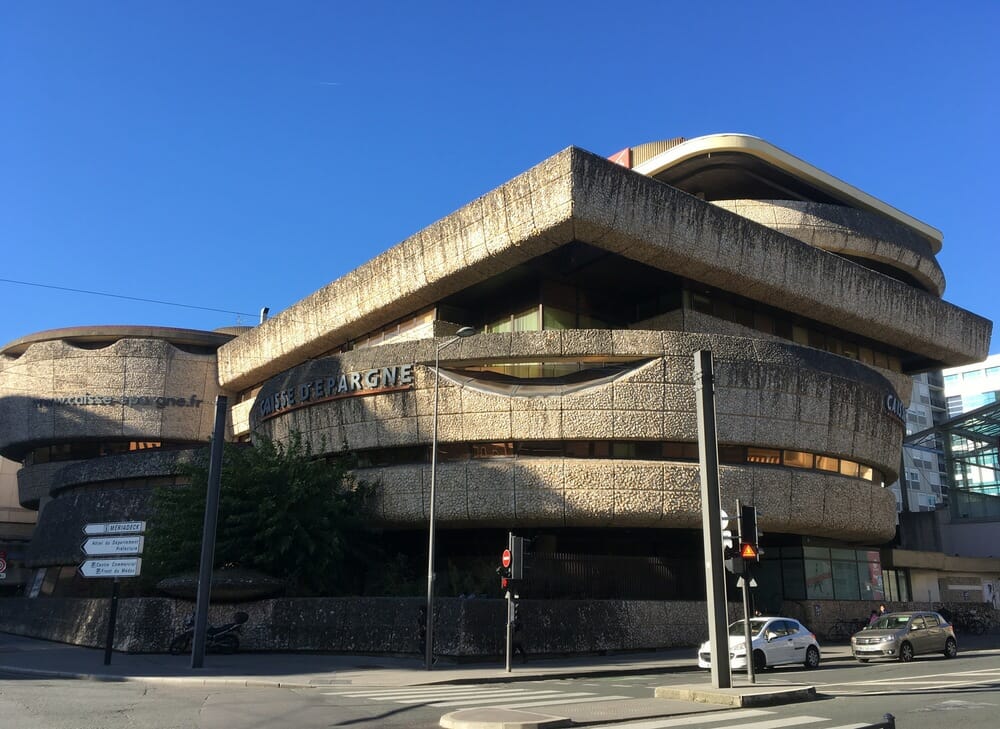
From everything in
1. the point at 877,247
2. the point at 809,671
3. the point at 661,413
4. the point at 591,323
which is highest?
the point at 877,247

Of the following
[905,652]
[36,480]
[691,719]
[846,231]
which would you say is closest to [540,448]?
[905,652]

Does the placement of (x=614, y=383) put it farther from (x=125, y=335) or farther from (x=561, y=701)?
(x=125, y=335)

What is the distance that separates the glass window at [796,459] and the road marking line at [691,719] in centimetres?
1922

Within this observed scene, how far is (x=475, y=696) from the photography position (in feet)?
48.0

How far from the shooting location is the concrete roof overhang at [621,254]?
2723 cm

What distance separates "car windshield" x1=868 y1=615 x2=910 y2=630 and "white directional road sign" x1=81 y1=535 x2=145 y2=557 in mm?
20808

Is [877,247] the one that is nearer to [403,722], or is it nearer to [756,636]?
[756,636]

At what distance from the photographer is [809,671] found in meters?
21.1

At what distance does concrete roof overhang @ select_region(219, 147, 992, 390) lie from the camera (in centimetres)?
2723

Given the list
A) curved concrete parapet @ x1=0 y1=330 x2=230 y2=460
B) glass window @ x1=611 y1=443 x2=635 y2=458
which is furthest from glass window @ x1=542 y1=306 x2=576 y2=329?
curved concrete parapet @ x1=0 y1=330 x2=230 y2=460

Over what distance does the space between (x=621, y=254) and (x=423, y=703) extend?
19.3 metres

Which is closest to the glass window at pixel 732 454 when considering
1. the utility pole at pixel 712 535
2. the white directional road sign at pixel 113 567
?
the utility pole at pixel 712 535

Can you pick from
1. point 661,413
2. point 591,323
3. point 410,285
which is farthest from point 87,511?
point 661,413

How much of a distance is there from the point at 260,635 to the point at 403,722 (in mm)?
14569
